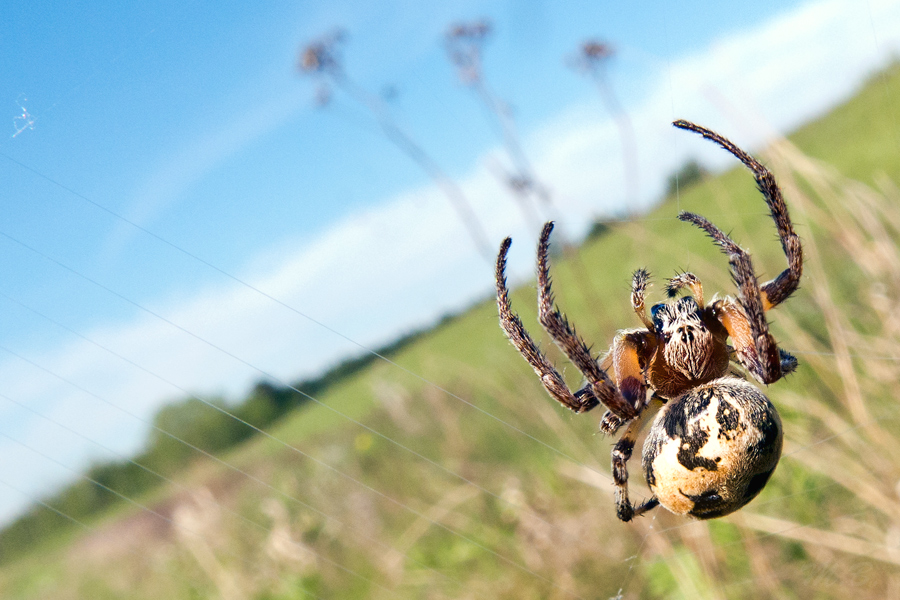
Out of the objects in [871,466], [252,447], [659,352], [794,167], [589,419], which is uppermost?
[252,447]

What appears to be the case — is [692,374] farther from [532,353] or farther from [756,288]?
[532,353]

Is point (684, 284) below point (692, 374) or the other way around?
the other way around

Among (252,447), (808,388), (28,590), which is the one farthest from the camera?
(28,590)

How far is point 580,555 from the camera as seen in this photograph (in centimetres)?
388

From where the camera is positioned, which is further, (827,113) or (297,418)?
(827,113)

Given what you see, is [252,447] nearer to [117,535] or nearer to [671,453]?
[117,535]

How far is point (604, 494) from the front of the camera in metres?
4.41

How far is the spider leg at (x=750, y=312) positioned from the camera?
187 centimetres

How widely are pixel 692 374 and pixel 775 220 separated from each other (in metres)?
0.54

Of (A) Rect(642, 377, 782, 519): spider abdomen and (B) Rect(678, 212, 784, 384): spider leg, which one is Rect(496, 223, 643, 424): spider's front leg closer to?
(A) Rect(642, 377, 782, 519): spider abdomen

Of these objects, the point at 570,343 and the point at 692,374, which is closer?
the point at 570,343

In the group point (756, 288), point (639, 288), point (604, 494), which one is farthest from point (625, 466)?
point (604, 494)

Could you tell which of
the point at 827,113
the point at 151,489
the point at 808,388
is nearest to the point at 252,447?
the point at 151,489

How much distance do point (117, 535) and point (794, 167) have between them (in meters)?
12.2
